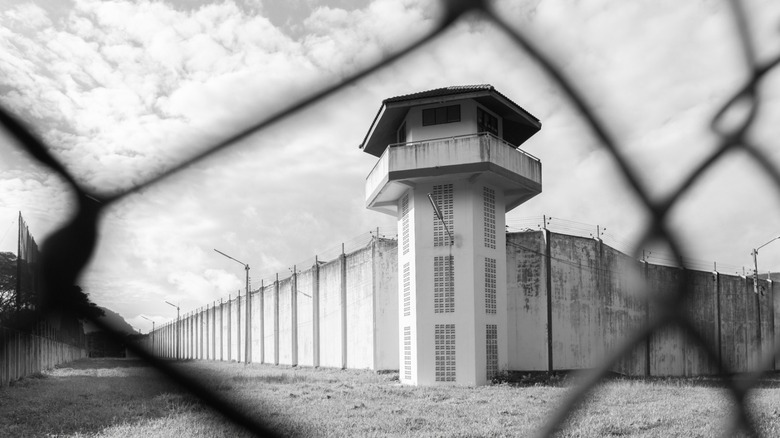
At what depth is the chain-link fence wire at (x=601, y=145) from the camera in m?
0.85

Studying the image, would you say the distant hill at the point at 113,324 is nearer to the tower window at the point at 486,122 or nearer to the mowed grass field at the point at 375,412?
the mowed grass field at the point at 375,412

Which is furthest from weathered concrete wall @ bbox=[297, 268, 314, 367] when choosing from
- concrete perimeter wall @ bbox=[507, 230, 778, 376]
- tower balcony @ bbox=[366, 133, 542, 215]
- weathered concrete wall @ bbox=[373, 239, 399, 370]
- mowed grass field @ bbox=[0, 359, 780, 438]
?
mowed grass field @ bbox=[0, 359, 780, 438]

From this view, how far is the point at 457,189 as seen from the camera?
1673 centimetres

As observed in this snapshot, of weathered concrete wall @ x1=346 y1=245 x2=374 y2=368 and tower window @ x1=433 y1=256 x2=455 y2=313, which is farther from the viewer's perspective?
weathered concrete wall @ x1=346 y1=245 x2=374 y2=368

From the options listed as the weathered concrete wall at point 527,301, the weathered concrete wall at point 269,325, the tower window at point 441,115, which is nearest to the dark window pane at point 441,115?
the tower window at point 441,115

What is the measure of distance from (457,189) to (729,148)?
15.7 metres

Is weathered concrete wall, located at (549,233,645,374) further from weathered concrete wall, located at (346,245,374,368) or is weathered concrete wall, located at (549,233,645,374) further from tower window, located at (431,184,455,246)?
weathered concrete wall, located at (346,245,374,368)

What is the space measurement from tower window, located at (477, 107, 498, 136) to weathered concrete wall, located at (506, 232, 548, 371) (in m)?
4.90

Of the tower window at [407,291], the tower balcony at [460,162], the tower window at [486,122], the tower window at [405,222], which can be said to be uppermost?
the tower window at [486,122]

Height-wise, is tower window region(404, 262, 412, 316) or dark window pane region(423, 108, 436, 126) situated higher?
dark window pane region(423, 108, 436, 126)

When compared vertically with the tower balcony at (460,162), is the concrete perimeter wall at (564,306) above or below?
below

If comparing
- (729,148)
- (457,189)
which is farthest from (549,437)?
(457,189)

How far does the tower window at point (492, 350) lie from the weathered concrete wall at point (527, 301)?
305 cm

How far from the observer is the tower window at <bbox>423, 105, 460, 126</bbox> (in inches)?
635
